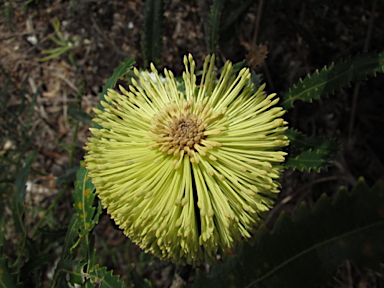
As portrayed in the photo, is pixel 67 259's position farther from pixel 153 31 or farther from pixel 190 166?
pixel 153 31

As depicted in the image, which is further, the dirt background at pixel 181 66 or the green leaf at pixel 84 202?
the dirt background at pixel 181 66

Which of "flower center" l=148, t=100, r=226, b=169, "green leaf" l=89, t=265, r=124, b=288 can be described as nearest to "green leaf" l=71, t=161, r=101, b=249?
"green leaf" l=89, t=265, r=124, b=288

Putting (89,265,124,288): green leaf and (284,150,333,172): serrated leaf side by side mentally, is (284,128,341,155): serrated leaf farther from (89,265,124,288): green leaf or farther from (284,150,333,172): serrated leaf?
(89,265,124,288): green leaf

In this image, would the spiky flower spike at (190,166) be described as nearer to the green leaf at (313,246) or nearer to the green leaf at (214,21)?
the green leaf at (313,246)

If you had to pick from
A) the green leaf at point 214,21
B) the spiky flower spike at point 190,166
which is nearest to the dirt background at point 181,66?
the green leaf at point 214,21

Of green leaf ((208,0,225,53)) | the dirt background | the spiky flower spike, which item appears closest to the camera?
the spiky flower spike

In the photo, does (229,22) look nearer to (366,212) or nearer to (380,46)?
(380,46)

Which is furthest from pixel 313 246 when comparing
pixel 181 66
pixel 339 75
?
pixel 181 66
